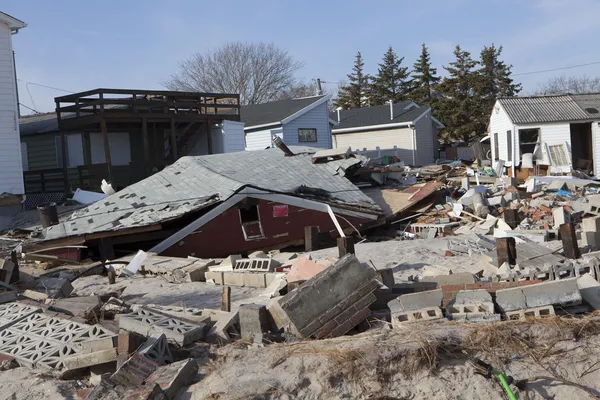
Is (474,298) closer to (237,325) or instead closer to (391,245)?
(237,325)

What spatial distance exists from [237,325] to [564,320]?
10.9ft

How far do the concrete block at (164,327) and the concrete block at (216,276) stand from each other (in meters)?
3.52

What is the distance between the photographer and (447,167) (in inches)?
1123

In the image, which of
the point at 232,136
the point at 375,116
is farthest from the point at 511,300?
the point at 375,116

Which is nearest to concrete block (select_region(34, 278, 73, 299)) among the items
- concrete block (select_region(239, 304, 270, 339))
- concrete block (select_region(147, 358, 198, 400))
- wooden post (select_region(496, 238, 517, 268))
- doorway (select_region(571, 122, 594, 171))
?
concrete block (select_region(239, 304, 270, 339))

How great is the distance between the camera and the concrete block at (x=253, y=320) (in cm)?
650

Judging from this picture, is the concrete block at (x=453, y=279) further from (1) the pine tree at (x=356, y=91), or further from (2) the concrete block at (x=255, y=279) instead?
(1) the pine tree at (x=356, y=91)

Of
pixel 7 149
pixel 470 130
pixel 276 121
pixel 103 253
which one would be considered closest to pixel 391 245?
pixel 103 253

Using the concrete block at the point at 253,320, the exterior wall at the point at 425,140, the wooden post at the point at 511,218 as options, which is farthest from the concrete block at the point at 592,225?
the exterior wall at the point at 425,140

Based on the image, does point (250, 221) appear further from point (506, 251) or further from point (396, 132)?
point (396, 132)

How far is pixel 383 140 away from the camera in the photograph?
40.5m

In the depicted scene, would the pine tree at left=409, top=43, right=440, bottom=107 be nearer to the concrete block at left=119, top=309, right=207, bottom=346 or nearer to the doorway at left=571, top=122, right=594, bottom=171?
the doorway at left=571, top=122, right=594, bottom=171

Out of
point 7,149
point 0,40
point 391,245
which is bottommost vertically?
point 391,245

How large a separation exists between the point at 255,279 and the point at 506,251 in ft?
12.8
